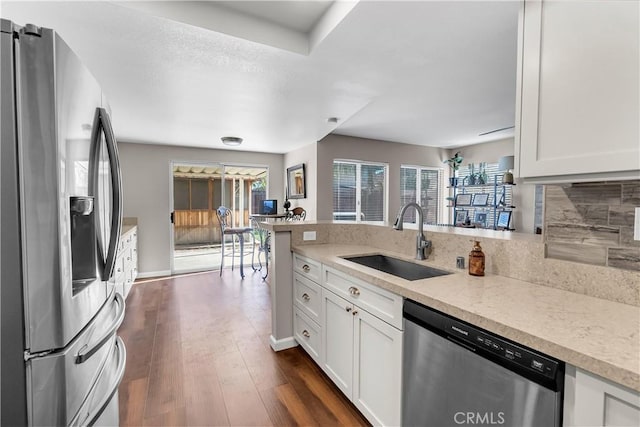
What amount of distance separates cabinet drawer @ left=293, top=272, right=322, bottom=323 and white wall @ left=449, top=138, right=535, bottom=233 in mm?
4209

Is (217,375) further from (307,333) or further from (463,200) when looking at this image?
(463,200)

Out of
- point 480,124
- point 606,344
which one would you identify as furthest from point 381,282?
point 480,124

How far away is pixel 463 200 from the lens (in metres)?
5.68

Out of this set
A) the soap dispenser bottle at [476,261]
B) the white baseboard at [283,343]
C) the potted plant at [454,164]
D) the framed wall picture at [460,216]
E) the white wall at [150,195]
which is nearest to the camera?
the soap dispenser bottle at [476,261]

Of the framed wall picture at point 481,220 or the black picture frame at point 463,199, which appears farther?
the black picture frame at point 463,199

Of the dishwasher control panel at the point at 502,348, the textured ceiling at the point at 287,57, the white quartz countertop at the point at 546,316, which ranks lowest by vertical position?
the dishwasher control panel at the point at 502,348

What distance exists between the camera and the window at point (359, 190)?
17.2ft

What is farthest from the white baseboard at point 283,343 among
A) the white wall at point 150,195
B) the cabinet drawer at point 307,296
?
the white wall at point 150,195

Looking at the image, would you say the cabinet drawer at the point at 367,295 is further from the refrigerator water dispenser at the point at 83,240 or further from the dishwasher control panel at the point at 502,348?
the refrigerator water dispenser at the point at 83,240

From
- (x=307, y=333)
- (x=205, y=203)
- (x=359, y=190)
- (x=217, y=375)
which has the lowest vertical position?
(x=217, y=375)

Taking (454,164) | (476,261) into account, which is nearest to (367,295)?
(476,261)

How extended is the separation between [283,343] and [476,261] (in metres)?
1.69

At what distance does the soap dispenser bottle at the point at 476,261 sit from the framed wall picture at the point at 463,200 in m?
4.52

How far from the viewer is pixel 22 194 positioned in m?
0.76
